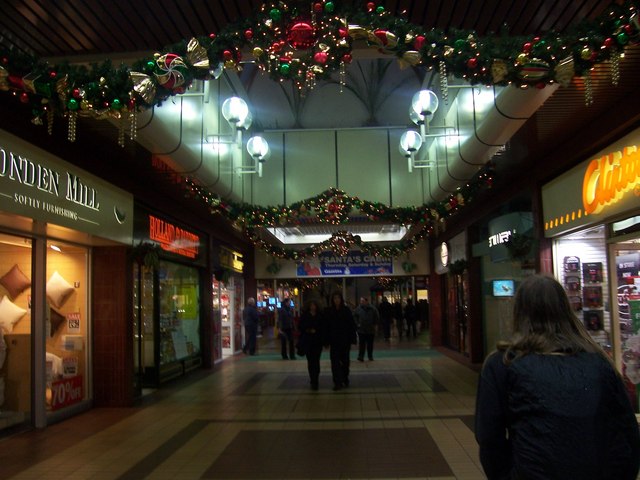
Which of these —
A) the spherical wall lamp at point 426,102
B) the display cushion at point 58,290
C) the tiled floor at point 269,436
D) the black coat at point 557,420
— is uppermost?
the spherical wall lamp at point 426,102

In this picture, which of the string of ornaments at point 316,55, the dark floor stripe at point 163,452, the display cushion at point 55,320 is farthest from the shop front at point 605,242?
the display cushion at point 55,320

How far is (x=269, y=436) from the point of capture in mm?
7062

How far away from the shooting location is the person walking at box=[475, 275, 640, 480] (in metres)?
1.92

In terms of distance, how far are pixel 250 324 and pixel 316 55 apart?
12882 millimetres

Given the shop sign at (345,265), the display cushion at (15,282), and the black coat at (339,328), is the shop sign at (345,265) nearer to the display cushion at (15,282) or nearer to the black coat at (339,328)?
the black coat at (339,328)

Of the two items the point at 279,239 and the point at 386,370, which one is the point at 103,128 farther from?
the point at 279,239

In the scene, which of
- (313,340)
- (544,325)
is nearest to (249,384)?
(313,340)

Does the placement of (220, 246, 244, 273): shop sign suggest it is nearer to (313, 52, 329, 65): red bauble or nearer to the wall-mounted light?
the wall-mounted light

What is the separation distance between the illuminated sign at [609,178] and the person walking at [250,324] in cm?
1039

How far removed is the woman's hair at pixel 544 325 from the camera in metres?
2.09

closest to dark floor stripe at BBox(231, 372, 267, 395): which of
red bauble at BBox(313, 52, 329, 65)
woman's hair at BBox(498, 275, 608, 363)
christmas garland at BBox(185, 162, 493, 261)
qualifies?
christmas garland at BBox(185, 162, 493, 261)

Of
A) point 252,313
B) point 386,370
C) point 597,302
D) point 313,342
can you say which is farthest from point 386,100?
point 597,302

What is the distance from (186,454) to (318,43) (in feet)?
13.9

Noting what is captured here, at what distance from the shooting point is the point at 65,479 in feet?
18.3
